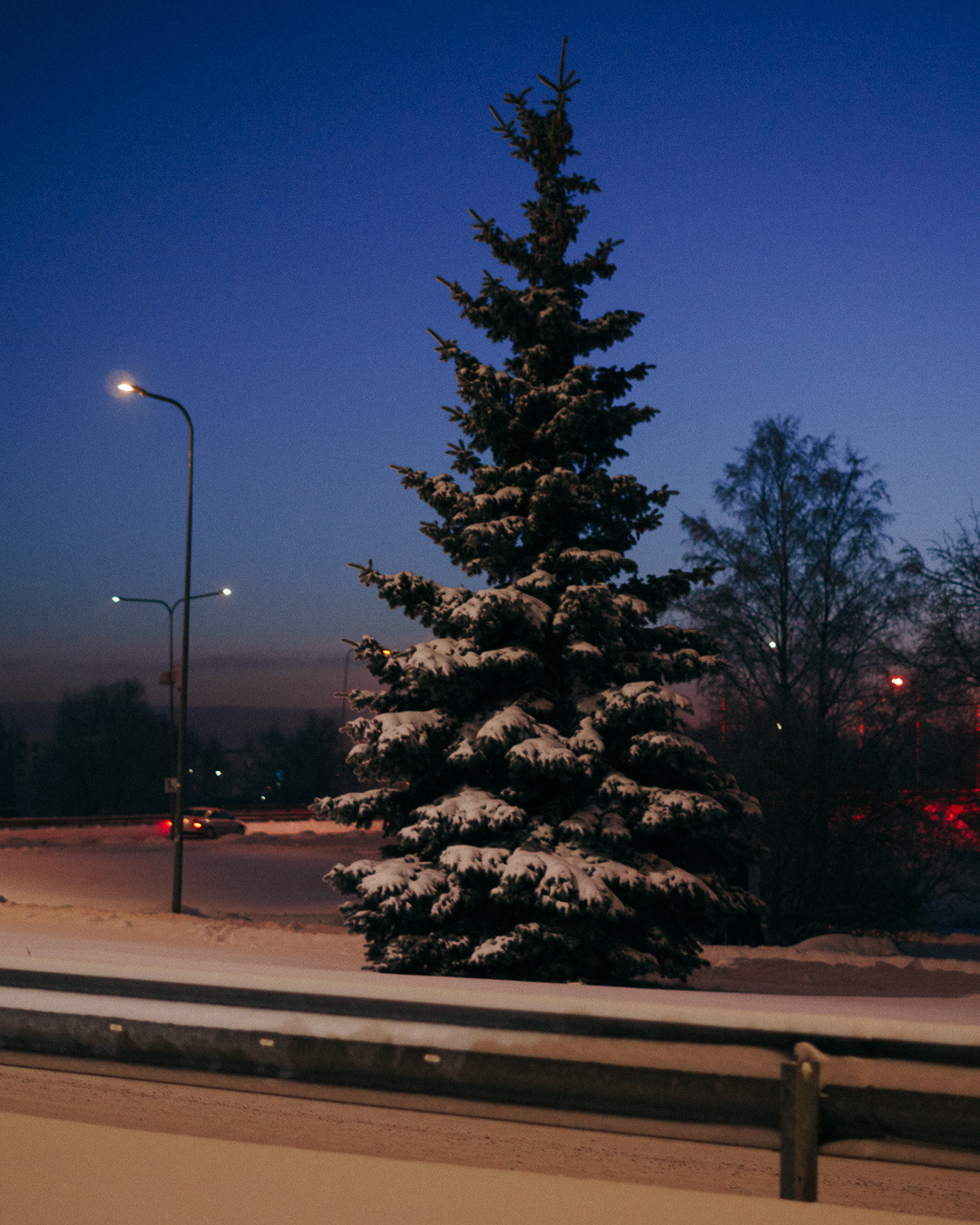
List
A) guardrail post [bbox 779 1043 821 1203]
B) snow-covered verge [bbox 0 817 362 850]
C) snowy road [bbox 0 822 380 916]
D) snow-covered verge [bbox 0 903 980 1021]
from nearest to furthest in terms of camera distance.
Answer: guardrail post [bbox 779 1043 821 1203] < snow-covered verge [bbox 0 903 980 1021] < snowy road [bbox 0 822 380 916] < snow-covered verge [bbox 0 817 362 850]

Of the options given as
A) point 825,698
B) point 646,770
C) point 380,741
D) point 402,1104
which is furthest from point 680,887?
point 825,698

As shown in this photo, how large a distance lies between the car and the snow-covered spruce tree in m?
37.5

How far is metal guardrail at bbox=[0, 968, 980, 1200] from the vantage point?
353 cm

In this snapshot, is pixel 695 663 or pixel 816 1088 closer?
pixel 816 1088

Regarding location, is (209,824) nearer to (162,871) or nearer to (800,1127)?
(162,871)

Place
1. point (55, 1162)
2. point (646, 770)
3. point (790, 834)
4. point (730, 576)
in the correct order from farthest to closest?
point (730, 576), point (790, 834), point (646, 770), point (55, 1162)

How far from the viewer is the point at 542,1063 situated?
4.00 meters

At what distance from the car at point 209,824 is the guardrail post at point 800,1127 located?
45.5 metres

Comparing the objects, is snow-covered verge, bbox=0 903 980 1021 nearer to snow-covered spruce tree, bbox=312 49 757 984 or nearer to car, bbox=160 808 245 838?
snow-covered spruce tree, bbox=312 49 757 984

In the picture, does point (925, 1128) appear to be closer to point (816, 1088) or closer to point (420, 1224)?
point (816, 1088)

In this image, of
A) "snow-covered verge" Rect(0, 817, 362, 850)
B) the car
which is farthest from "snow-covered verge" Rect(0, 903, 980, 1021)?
the car

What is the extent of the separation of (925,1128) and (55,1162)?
3.29 meters

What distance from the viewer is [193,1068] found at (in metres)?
4.57

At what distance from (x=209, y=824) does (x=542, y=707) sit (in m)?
40.5
